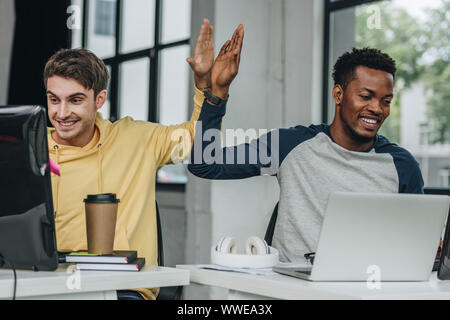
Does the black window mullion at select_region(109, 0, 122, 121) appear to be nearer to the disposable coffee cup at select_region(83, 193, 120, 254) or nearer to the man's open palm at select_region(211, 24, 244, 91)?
the man's open palm at select_region(211, 24, 244, 91)

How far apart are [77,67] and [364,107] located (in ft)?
3.49

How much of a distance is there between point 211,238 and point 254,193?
0.38 m

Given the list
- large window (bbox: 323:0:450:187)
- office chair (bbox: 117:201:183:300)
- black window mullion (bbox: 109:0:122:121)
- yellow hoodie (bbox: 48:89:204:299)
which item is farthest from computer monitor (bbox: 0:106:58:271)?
black window mullion (bbox: 109:0:122:121)

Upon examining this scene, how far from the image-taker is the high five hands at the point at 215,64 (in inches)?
81.3

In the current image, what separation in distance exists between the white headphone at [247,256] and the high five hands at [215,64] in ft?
2.03

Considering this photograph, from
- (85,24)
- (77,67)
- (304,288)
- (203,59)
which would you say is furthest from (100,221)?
(85,24)

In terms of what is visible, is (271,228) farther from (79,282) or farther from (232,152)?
(79,282)

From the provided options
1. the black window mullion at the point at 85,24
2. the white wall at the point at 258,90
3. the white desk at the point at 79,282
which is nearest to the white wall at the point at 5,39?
the black window mullion at the point at 85,24

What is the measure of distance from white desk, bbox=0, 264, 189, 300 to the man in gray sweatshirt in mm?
761

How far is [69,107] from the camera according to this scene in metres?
1.98

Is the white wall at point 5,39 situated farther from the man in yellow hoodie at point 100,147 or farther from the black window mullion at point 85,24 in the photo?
the man in yellow hoodie at point 100,147

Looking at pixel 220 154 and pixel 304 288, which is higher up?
pixel 220 154

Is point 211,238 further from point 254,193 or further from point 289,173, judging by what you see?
point 289,173
